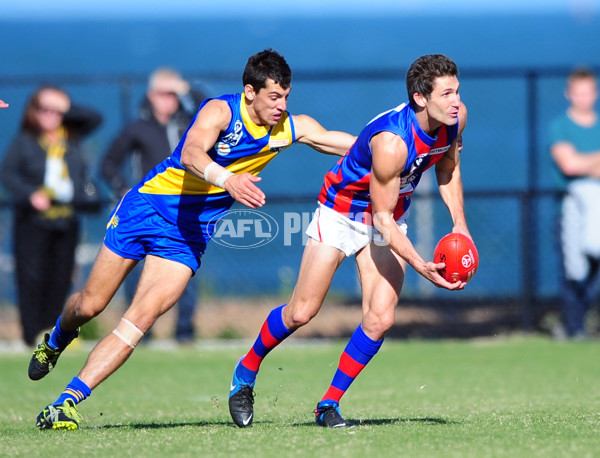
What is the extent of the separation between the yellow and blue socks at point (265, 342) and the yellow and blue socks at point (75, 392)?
0.96m

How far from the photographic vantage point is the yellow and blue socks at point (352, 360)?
21.9ft

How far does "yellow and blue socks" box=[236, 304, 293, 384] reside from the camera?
22.3ft

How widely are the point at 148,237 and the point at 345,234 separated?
1213 mm

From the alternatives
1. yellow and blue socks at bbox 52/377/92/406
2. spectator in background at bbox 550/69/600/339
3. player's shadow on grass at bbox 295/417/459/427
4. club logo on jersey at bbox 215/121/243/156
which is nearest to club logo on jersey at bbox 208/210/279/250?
club logo on jersey at bbox 215/121/243/156

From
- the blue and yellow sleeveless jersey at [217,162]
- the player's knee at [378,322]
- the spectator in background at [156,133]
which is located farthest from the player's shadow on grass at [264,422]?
the spectator in background at [156,133]

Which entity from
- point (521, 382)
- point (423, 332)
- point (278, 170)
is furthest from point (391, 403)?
point (278, 170)

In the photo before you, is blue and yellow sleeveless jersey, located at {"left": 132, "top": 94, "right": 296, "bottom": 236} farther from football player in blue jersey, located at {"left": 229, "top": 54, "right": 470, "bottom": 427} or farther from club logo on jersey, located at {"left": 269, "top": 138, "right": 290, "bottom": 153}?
football player in blue jersey, located at {"left": 229, "top": 54, "right": 470, "bottom": 427}

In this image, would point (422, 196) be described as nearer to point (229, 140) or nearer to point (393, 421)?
point (393, 421)

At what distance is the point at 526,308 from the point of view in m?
12.4

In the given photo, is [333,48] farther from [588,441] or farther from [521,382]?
[588,441]

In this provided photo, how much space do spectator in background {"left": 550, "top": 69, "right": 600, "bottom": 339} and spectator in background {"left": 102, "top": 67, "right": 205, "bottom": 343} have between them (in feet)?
13.0

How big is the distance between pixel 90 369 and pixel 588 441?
291 cm

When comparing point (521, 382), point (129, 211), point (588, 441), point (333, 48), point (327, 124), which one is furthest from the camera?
point (333, 48)

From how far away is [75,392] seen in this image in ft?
21.5
